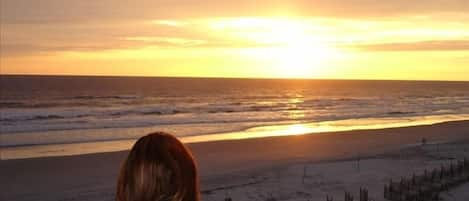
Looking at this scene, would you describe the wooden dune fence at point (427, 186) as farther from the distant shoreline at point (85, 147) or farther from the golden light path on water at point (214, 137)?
the golden light path on water at point (214, 137)

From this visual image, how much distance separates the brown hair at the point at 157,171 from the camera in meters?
2.20

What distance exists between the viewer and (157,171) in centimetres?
219

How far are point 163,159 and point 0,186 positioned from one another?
51.0 feet

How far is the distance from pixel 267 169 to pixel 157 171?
1698cm

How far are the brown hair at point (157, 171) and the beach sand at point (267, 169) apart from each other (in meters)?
12.1

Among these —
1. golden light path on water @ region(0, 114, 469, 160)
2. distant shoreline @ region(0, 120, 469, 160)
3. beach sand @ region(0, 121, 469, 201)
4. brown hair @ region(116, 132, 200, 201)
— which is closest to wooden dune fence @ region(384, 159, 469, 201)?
beach sand @ region(0, 121, 469, 201)

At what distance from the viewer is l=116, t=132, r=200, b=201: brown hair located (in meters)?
2.20

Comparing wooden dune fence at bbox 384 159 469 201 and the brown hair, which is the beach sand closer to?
wooden dune fence at bbox 384 159 469 201

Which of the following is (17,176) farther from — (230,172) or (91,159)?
(230,172)

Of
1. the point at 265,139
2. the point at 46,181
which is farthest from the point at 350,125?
the point at 46,181

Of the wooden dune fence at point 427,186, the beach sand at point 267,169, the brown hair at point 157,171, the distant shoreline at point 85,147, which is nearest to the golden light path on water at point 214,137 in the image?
the distant shoreline at point 85,147

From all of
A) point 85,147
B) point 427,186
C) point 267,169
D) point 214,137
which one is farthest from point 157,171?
point 214,137

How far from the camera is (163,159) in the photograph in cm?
220

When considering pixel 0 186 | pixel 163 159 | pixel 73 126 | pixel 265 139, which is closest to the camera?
pixel 163 159
